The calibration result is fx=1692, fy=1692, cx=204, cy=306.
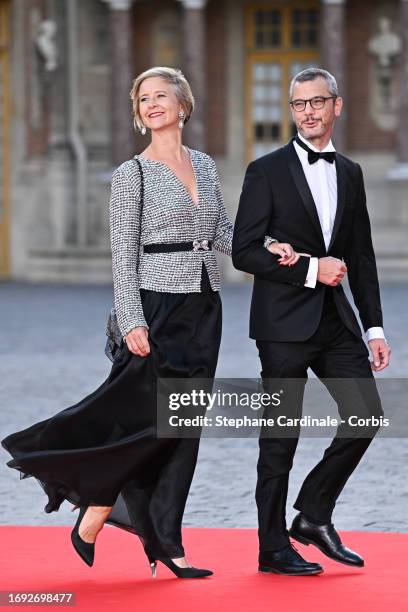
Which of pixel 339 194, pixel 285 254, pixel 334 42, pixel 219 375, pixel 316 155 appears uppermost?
pixel 334 42

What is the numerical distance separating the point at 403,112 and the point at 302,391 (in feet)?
58.0

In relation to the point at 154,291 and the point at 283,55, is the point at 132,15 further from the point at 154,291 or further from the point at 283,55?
the point at 154,291

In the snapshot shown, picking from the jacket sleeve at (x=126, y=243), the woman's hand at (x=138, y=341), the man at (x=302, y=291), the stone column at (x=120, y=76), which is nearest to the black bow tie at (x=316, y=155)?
the man at (x=302, y=291)

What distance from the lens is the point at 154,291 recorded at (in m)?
5.31

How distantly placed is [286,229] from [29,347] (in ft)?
29.3

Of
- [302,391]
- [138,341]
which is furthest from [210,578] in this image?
[138,341]

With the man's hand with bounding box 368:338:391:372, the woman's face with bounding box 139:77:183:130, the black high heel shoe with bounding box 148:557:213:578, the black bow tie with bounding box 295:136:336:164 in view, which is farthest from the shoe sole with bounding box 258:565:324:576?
the woman's face with bounding box 139:77:183:130

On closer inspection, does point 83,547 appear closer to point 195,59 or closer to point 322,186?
point 322,186

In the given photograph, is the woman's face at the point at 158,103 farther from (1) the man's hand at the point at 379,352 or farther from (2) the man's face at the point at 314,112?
(1) the man's hand at the point at 379,352

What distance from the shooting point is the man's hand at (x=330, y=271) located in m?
5.14

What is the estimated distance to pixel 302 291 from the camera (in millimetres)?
5242

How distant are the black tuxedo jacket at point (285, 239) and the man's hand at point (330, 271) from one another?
0.05 m

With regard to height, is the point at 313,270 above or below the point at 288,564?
above

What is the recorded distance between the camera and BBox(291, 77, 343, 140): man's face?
204 inches
